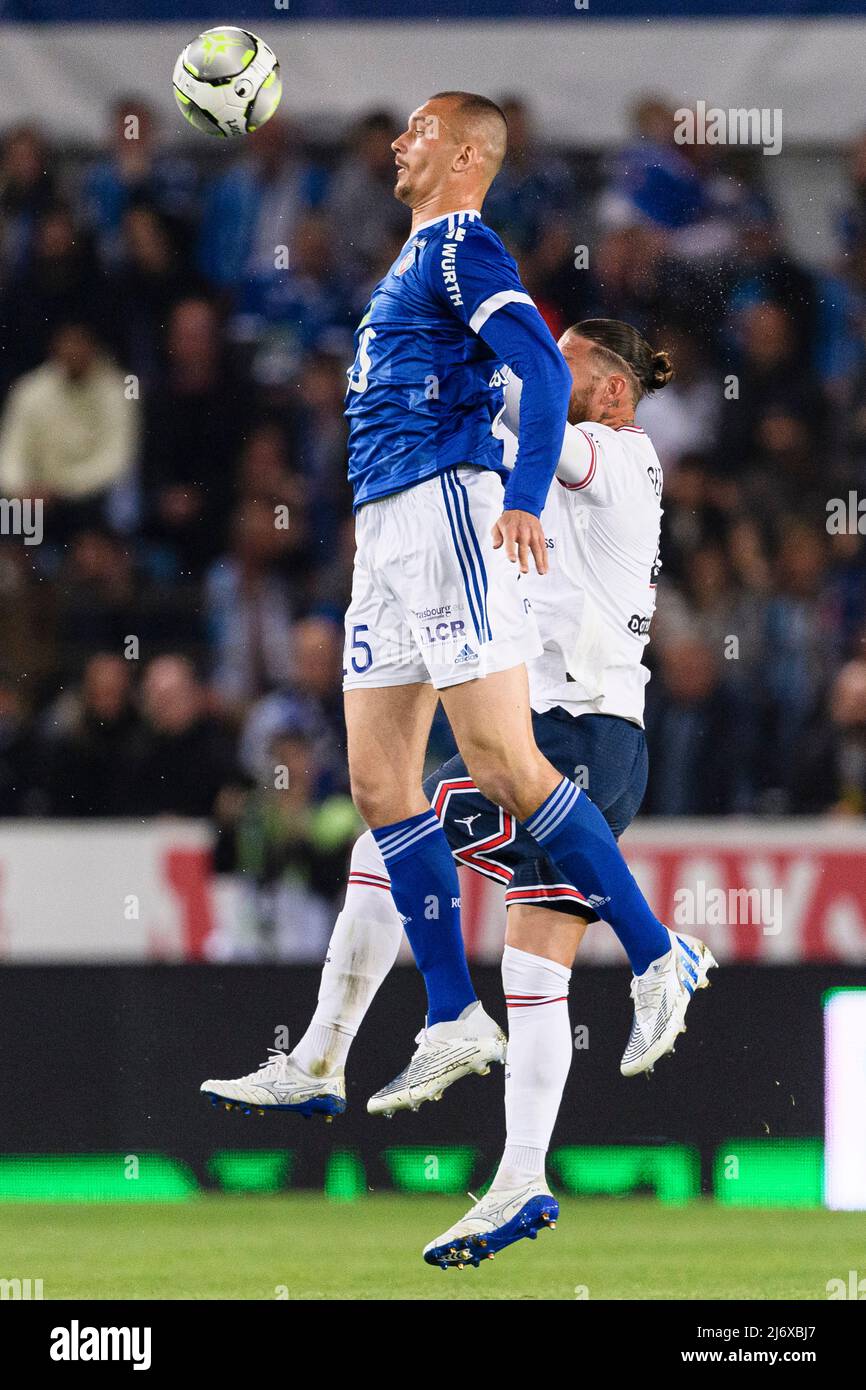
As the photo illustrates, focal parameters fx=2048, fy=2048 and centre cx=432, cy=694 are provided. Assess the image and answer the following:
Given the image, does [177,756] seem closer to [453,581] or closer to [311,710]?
[311,710]

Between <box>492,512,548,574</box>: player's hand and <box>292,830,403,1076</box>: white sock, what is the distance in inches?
39.0

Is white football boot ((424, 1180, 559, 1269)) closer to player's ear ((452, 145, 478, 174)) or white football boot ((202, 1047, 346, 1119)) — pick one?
white football boot ((202, 1047, 346, 1119))

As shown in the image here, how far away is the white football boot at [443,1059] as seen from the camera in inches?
193

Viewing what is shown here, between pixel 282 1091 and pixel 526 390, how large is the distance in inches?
71.8

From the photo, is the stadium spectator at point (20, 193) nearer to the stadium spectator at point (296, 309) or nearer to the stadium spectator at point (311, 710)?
the stadium spectator at point (296, 309)

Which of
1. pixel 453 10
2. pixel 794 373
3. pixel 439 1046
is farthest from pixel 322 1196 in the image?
pixel 453 10

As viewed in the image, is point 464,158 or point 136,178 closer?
point 464,158

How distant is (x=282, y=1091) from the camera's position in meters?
5.06

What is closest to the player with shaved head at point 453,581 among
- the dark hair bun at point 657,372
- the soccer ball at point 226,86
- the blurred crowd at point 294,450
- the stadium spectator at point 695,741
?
the dark hair bun at point 657,372

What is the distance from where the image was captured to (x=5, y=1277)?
212 inches

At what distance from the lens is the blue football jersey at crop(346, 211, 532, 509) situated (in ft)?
15.7

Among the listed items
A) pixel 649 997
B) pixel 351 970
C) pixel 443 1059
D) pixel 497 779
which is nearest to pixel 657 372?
pixel 497 779

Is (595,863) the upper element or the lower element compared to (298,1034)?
upper

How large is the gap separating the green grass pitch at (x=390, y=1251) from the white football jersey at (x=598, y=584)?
1.49 metres
